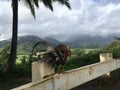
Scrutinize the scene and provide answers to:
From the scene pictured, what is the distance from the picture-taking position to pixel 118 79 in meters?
9.39

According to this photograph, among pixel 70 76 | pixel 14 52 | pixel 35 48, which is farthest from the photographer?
pixel 14 52

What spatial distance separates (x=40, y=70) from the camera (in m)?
4.61

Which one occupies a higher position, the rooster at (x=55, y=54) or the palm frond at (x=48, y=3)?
the palm frond at (x=48, y=3)

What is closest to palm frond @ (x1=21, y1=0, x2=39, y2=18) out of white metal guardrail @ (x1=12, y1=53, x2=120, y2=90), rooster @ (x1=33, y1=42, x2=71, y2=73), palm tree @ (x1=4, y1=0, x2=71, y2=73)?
palm tree @ (x1=4, y1=0, x2=71, y2=73)

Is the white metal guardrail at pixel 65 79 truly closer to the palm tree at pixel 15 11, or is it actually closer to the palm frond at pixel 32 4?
the palm tree at pixel 15 11

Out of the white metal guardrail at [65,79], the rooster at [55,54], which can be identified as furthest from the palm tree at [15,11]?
the rooster at [55,54]

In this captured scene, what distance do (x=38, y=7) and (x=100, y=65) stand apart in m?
12.2

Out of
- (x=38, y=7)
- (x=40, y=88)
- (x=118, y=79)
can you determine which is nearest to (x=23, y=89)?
(x=40, y=88)

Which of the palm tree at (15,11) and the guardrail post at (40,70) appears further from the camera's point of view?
the palm tree at (15,11)

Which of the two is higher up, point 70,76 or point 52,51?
point 52,51

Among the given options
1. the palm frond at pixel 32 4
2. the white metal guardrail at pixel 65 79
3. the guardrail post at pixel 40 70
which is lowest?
the white metal guardrail at pixel 65 79

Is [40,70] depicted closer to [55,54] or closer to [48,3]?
[55,54]

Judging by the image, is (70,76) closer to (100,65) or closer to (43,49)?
(43,49)

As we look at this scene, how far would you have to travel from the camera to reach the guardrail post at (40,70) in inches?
178
